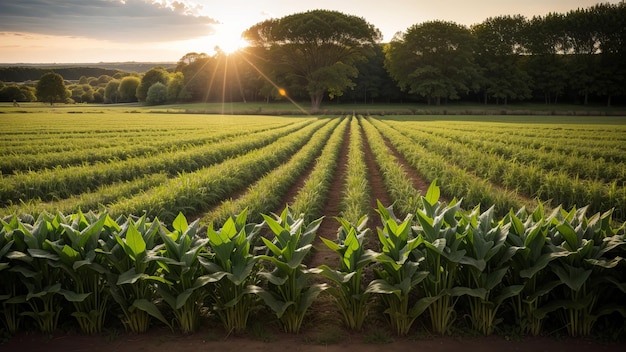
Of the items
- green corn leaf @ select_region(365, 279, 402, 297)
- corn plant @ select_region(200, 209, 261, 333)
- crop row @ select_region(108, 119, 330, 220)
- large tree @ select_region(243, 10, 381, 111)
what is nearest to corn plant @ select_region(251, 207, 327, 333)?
corn plant @ select_region(200, 209, 261, 333)

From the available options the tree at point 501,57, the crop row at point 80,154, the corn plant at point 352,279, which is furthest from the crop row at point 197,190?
the tree at point 501,57

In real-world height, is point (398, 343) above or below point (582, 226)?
below

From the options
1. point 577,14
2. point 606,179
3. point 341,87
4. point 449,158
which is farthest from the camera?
point 577,14

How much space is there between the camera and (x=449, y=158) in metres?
15.5

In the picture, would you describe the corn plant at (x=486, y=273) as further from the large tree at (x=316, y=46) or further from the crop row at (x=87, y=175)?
the large tree at (x=316, y=46)

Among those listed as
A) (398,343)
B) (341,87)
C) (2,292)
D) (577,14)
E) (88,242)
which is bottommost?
(398,343)

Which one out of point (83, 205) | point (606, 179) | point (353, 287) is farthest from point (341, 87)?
point (353, 287)

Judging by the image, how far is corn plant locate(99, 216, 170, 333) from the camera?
353 centimetres

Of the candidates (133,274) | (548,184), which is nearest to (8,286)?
(133,274)

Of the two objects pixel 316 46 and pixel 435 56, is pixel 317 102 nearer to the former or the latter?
pixel 316 46

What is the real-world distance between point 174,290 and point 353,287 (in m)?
1.67

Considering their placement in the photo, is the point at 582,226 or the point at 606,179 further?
the point at 606,179

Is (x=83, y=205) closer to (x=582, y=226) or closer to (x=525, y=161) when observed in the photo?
(x=582, y=226)

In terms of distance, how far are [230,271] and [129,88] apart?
316 feet
